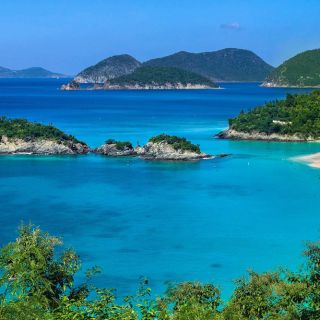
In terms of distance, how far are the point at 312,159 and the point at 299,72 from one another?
5611 inches

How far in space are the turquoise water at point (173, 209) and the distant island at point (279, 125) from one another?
7.71 ft

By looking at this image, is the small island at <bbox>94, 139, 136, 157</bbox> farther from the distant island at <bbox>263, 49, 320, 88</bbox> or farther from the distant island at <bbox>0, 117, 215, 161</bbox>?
the distant island at <bbox>263, 49, 320, 88</bbox>

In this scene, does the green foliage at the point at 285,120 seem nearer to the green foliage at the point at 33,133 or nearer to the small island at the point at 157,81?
the green foliage at the point at 33,133

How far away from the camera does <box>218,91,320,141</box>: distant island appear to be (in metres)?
54.7

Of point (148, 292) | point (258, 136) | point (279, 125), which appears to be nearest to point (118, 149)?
point (258, 136)

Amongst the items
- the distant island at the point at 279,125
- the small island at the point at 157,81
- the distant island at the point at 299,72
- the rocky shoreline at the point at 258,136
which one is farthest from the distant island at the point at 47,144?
the small island at the point at 157,81

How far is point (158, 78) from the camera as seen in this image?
7421 inches

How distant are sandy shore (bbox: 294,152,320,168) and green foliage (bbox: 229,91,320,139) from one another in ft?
26.6

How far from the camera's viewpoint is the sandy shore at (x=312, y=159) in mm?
42225

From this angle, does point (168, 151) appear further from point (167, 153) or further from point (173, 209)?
point (173, 209)

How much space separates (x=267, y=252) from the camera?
22766 millimetres

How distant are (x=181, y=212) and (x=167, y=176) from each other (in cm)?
938

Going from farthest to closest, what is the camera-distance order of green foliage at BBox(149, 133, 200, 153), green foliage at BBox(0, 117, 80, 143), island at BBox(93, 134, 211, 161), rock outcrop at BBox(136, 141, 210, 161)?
1. green foliage at BBox(0, 117, 80, 143)
2. green foliage at BBox(149, 133, 200, 153)
3. island at BBox(93, 134, 211, 161)
4. rock outcrop at BBox(136, 141, 210, 161)

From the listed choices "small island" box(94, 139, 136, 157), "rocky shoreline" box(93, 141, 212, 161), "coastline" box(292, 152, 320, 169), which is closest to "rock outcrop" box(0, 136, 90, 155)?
"small island" box(94, 139, 136, 157)
